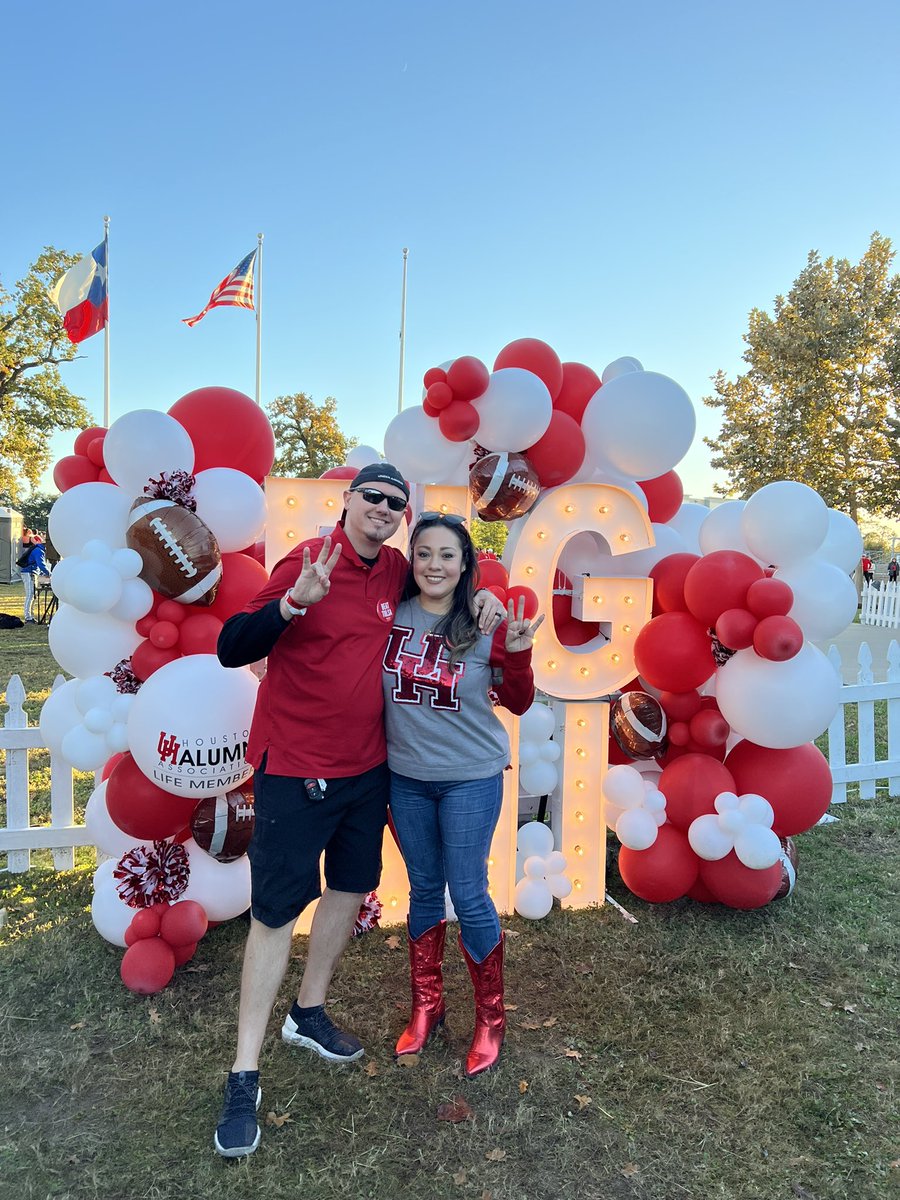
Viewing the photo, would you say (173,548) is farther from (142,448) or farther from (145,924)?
(145,924)

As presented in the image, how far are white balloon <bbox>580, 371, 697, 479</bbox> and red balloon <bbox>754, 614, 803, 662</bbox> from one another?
1.02 metres

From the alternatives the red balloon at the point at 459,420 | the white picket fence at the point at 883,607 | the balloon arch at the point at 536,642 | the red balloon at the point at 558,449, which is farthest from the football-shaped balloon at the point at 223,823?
the white picket fence at the point at 883,607

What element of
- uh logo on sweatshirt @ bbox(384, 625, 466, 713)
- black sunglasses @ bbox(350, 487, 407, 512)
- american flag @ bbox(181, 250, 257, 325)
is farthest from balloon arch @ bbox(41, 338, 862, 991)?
american flag @ bbox(181, 250, 257, 325)

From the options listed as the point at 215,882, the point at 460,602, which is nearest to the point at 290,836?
the point at 460,602

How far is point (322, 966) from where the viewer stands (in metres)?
2.72

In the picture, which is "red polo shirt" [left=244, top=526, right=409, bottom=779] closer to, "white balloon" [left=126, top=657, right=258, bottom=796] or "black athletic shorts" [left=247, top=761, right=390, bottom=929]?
"black athletic shorts" [left=247, top=761, right=390, bottom=929]

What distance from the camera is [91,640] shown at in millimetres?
3213

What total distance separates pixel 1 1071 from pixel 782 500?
3849mm

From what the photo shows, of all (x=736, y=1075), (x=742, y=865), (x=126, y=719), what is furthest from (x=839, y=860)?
(x=126, y=719)

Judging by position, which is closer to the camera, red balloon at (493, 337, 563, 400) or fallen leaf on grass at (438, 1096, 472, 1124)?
fallen leaf on grass at (438, 1096, 472, 1124)

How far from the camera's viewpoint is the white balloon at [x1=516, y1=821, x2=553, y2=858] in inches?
148

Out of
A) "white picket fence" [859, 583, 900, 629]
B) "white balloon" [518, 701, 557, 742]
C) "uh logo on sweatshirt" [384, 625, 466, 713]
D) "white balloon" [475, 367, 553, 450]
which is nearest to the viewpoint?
"uh logo on sweatshirt" [384, 625, 466, 713]

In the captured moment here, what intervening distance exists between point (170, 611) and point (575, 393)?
2.34 meters

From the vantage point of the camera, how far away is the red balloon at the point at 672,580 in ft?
12.8
